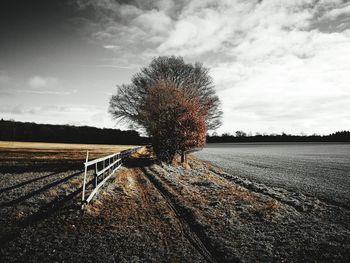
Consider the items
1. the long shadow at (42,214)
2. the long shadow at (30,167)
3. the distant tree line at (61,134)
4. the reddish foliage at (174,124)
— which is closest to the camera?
the long shadow at (42,214)

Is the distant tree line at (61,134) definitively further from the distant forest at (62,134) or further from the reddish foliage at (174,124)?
the reddish foliage at (174,124)

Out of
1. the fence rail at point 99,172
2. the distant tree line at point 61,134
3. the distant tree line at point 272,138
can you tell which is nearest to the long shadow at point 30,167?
the fence rail at point 99,172

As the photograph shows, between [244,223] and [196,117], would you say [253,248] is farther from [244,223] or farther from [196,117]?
[196,117]

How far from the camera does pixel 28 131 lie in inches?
2527

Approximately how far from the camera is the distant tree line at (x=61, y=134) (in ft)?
206

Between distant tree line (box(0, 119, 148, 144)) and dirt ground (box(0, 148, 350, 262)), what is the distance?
204ft

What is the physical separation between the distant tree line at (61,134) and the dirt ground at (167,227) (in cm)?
6210

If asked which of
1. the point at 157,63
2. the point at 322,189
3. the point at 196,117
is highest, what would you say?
the point at 157,63

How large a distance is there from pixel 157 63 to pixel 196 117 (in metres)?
13.9

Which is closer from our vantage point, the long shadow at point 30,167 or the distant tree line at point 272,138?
the long shadow at point 30,167

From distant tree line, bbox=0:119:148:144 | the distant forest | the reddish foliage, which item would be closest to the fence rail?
the reddish foliage

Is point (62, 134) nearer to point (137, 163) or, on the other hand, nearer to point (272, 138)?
point (137, 163)

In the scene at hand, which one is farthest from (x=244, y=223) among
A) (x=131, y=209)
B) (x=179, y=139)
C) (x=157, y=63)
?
(x=157, y=63)

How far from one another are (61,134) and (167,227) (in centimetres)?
6883
